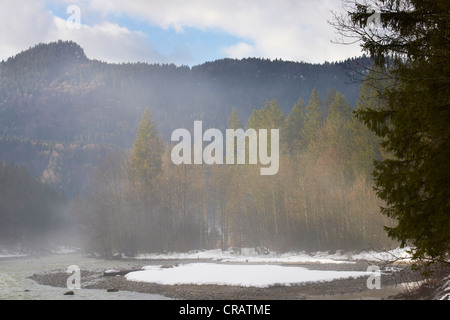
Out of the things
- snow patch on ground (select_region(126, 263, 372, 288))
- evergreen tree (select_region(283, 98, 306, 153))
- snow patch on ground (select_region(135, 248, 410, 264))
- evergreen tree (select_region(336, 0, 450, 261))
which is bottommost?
snow patch on ground (select_region(135, 248, 410, 264))

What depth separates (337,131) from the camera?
42.0m

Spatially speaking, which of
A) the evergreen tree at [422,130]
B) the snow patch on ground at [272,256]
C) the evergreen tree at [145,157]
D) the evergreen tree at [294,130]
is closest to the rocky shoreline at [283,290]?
the snow patch on ground at [272,256]

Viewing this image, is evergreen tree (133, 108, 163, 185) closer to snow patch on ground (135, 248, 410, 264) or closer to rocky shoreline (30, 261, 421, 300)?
snow patch on ground (135, 248, 410, 264)

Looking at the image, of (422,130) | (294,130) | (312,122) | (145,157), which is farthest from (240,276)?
(294,130)

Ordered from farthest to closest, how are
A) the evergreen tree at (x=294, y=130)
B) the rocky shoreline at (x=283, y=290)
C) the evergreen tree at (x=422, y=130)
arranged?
the evergreen tree at (x=294, y=130), the rocky shoreline at (x=283, y=290), the evergreen tree at (x=422, y=130)

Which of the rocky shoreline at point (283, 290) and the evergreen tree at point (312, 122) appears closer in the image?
the rocky shoreline at point (283, 290)

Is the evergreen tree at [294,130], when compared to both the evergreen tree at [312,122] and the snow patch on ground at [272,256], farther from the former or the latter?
the snow patch on ground at [272,256]

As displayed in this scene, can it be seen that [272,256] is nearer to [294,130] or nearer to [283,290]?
[294,130]

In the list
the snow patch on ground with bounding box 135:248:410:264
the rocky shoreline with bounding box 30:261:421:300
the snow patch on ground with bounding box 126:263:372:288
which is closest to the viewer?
the rocky shoreline with bounding box 30:261:421:300

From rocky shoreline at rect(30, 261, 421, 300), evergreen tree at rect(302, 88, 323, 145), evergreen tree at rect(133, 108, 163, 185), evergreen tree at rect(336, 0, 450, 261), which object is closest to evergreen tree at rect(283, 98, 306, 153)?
evergreen tree at rect(302, 88, 323, 145)

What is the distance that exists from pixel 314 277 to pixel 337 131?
856 inches

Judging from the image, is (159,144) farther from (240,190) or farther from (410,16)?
(410,16)

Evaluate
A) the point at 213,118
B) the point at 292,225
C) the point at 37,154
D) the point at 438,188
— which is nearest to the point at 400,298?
the point at 438,188
